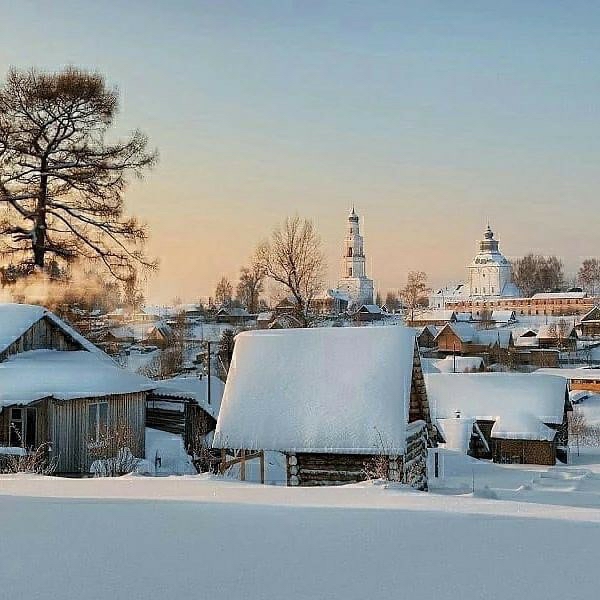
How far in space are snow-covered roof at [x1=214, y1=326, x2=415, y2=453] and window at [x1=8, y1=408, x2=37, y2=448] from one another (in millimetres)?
4849

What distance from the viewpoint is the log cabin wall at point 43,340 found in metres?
19.3

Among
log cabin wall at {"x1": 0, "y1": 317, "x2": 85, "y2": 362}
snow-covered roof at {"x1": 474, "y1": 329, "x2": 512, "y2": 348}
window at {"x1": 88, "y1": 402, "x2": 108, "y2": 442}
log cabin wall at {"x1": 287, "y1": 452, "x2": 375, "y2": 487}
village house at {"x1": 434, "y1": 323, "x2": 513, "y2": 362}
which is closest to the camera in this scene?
log cabin wall at {"x1": 287, "y1": 452, "x2": 375, "y2": 487}

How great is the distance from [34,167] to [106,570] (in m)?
16.6

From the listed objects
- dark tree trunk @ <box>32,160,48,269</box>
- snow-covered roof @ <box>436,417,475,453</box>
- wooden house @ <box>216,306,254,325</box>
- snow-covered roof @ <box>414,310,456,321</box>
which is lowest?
snow-covered roof @ <box>436,417,475,453</box>

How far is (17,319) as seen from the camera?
1942cm

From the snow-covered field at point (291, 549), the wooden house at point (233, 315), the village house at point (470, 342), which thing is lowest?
the village house at point (470, 342)

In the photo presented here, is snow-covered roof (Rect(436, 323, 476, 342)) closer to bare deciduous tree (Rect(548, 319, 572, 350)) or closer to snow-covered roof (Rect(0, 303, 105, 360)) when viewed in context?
bare deciduous tree (Rect(548, 319, 572, 350))

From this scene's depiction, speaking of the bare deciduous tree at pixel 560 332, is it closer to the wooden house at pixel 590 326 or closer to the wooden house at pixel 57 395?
the wooden house at pixel 590 326

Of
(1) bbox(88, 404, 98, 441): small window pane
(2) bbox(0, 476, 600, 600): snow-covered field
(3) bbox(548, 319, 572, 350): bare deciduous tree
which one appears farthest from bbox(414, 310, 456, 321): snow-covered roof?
(2) bbox(0, 476, 600, 600): snow-covered field

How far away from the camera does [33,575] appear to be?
488cm

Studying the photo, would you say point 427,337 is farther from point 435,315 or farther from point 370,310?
point 370,310

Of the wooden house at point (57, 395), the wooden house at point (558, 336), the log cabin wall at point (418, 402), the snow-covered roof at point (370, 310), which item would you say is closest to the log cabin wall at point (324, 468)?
the log cabin wall at point (418, 402)

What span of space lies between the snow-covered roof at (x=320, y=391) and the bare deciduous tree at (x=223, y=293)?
235 ft

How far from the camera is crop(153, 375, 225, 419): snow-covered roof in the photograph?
870 inches
